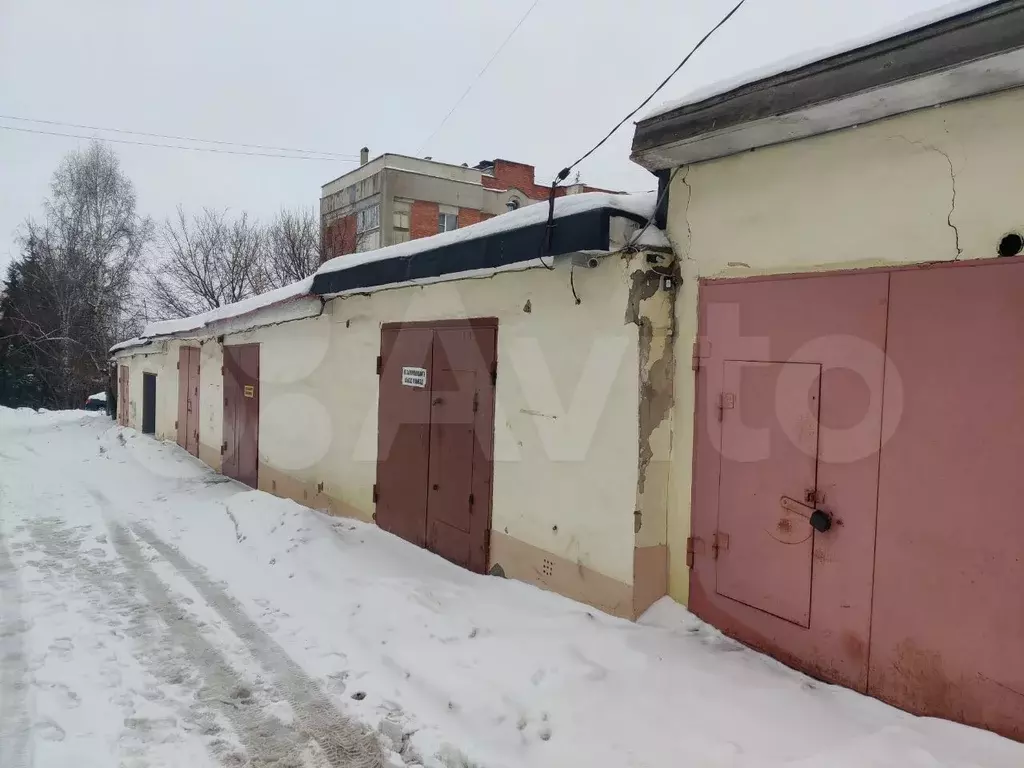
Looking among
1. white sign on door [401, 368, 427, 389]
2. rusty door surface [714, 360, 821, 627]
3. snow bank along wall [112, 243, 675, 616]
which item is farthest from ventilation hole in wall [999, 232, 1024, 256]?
white sign on door [401, 368, 427, 389]

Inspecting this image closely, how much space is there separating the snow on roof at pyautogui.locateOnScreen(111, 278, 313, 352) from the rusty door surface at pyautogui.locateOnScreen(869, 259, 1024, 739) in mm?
6373

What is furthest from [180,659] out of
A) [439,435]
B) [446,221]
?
[446,221]

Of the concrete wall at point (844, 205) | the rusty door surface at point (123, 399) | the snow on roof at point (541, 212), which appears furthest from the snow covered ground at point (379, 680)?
the rusty door surface at point (123, 399)

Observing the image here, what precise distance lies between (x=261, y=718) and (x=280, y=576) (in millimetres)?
2243

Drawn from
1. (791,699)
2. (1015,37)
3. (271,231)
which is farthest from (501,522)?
(271,231)

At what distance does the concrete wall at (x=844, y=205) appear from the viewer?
269 centimetres

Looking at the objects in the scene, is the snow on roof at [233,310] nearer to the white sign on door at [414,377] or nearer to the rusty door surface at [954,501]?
the white sign on door at [414,377]

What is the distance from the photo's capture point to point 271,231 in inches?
1106

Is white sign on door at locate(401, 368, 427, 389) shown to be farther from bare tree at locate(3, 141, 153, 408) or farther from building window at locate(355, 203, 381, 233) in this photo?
bare tree at locate(3, 141, 153, 408)

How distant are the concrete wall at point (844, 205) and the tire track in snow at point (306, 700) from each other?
1.95 metres

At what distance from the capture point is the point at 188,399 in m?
13.5

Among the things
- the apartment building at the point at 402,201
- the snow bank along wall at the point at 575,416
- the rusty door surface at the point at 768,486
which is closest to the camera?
the rusty door surface at the point at 768,486

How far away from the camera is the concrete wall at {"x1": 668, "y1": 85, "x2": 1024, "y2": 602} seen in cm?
269

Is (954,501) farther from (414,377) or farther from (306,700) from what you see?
(414,377)
